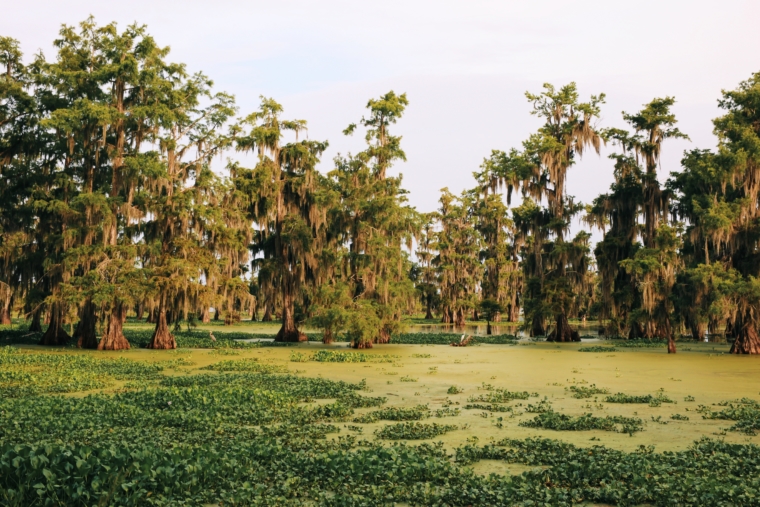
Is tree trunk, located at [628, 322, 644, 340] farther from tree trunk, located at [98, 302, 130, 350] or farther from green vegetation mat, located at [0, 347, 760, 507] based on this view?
tree trunk, located at [98, 302, 130, 350]

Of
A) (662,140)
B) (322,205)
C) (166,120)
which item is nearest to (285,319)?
(322,205)

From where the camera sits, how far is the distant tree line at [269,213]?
28359 mm

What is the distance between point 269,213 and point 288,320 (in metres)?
6.27

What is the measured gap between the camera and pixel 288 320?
3722 cm

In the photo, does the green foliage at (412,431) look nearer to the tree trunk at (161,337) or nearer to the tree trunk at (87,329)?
the tree trunk at (161,337)

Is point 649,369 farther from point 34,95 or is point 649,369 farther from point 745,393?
point 34,95

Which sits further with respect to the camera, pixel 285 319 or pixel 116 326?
pixel 285 319

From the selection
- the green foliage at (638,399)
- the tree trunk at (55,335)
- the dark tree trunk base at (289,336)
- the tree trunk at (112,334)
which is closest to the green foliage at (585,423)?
the green foliage at (638,399)

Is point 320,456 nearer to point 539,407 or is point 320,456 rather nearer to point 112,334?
point 539,407

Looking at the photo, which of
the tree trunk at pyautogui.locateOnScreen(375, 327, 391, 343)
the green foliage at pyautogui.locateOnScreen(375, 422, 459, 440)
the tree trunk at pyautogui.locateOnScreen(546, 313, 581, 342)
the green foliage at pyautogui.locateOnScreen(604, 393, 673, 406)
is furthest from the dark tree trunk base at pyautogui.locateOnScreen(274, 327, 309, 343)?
the green foliage at pyautogui.locateOnScreen(375, 422, 459, 440)

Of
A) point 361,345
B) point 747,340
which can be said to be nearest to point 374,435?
Result: point 361,345

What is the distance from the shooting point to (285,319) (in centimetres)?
3741

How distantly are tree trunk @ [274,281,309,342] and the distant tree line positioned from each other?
0.36ft

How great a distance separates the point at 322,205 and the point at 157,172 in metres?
9.65
